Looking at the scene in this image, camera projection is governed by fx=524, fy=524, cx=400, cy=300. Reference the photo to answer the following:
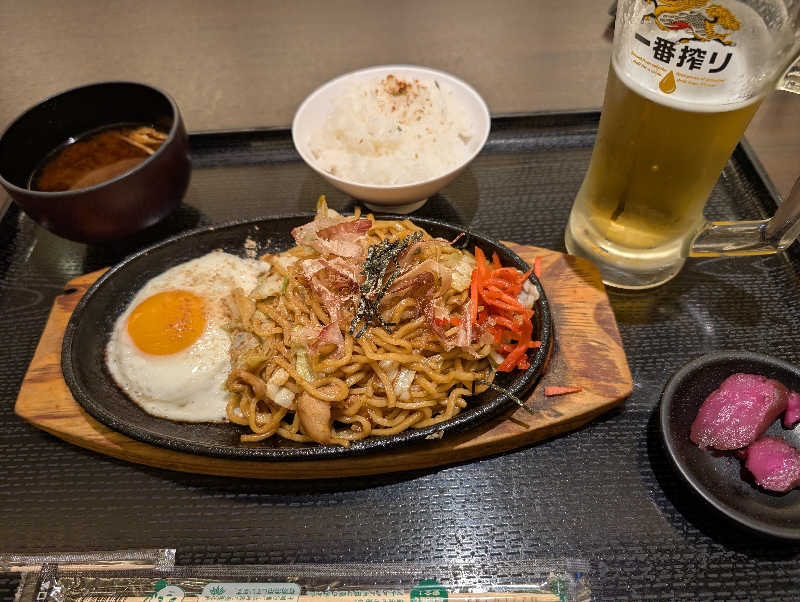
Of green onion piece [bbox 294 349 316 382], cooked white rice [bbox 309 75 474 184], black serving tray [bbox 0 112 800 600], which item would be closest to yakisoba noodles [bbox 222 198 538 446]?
green onion piece [bbox 294 349 316 382]

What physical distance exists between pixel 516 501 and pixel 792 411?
1.02 m

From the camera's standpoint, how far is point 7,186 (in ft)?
7.38

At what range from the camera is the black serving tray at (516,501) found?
5.61 ft

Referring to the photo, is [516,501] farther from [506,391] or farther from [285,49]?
[285,49]

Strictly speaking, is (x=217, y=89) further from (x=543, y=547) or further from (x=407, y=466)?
(x=543, y=547)

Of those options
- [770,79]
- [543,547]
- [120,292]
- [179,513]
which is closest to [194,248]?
[120,292]

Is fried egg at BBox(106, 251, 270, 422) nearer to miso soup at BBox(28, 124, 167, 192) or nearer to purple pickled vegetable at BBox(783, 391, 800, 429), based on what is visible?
miso soup at BBox(28, 124, 167, 192)

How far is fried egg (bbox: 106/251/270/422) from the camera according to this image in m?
2.01

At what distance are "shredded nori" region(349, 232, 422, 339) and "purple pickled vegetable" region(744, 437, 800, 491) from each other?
1297 millimetres

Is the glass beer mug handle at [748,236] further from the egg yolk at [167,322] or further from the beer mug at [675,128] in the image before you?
the egg yolk at [167,322]

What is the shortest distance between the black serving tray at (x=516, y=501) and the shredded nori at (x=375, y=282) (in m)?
0.58

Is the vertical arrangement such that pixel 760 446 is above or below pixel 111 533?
above

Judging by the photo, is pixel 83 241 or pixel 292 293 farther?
pixel 83 241

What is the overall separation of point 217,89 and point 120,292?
2134 millimetres
